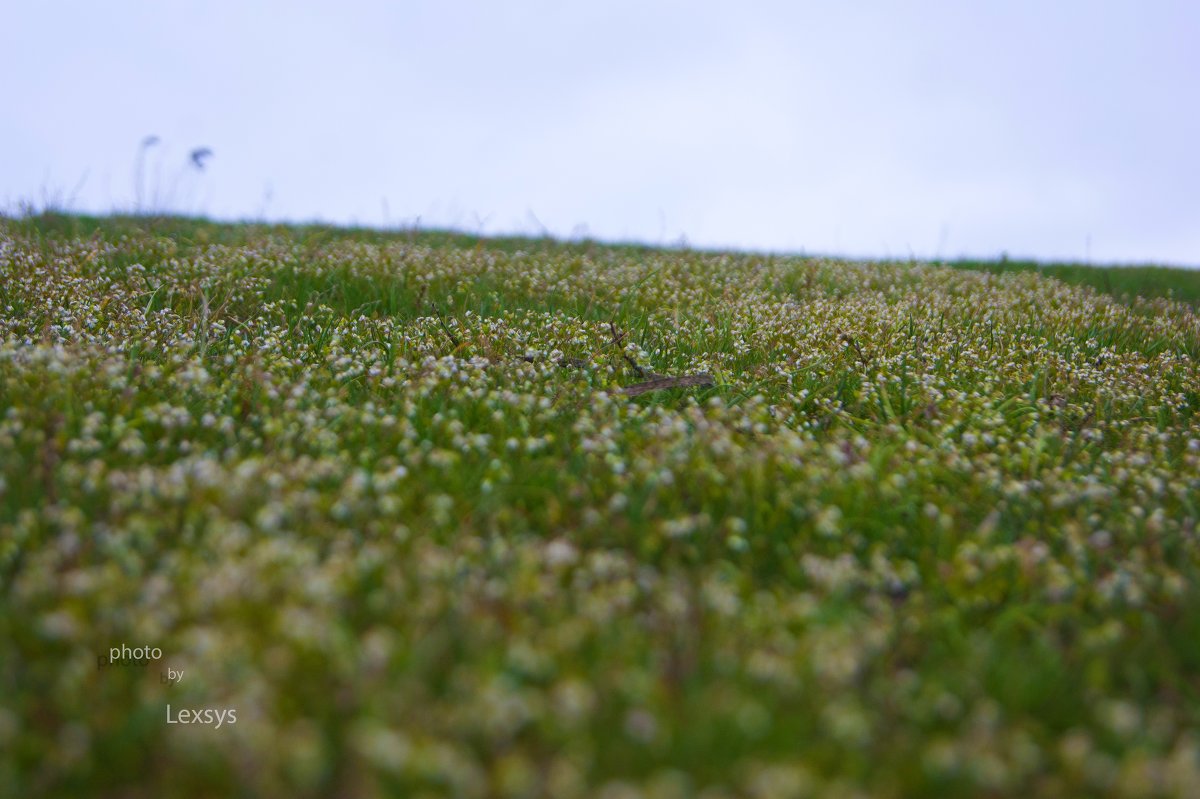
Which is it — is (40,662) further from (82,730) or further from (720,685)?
(720,685)

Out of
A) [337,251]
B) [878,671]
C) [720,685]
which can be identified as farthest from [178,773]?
[337,251]

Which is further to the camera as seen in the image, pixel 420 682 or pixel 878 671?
pixel 878 671

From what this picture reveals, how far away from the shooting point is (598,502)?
4.25 metres

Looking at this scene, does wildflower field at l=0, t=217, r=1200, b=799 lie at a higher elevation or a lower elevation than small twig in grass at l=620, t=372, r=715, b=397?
lower

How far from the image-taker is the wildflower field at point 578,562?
244 cm

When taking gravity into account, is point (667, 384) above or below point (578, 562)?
above

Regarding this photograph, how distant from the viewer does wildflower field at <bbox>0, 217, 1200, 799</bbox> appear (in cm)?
244

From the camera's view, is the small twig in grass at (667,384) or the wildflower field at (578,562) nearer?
the wildflower field at (578,562)

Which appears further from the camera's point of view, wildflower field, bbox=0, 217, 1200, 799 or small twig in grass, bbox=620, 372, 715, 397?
small twig in grass, bbox=620, 372, 715, 397

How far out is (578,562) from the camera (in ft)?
12.0

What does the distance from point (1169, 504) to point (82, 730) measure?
5031 mm

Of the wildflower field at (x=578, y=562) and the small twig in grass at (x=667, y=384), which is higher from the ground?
the small twig in grass at (x=667, y=384)

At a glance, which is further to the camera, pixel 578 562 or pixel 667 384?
pixel 667 384

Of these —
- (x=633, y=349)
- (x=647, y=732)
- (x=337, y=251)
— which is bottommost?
(x=647, y=732)
